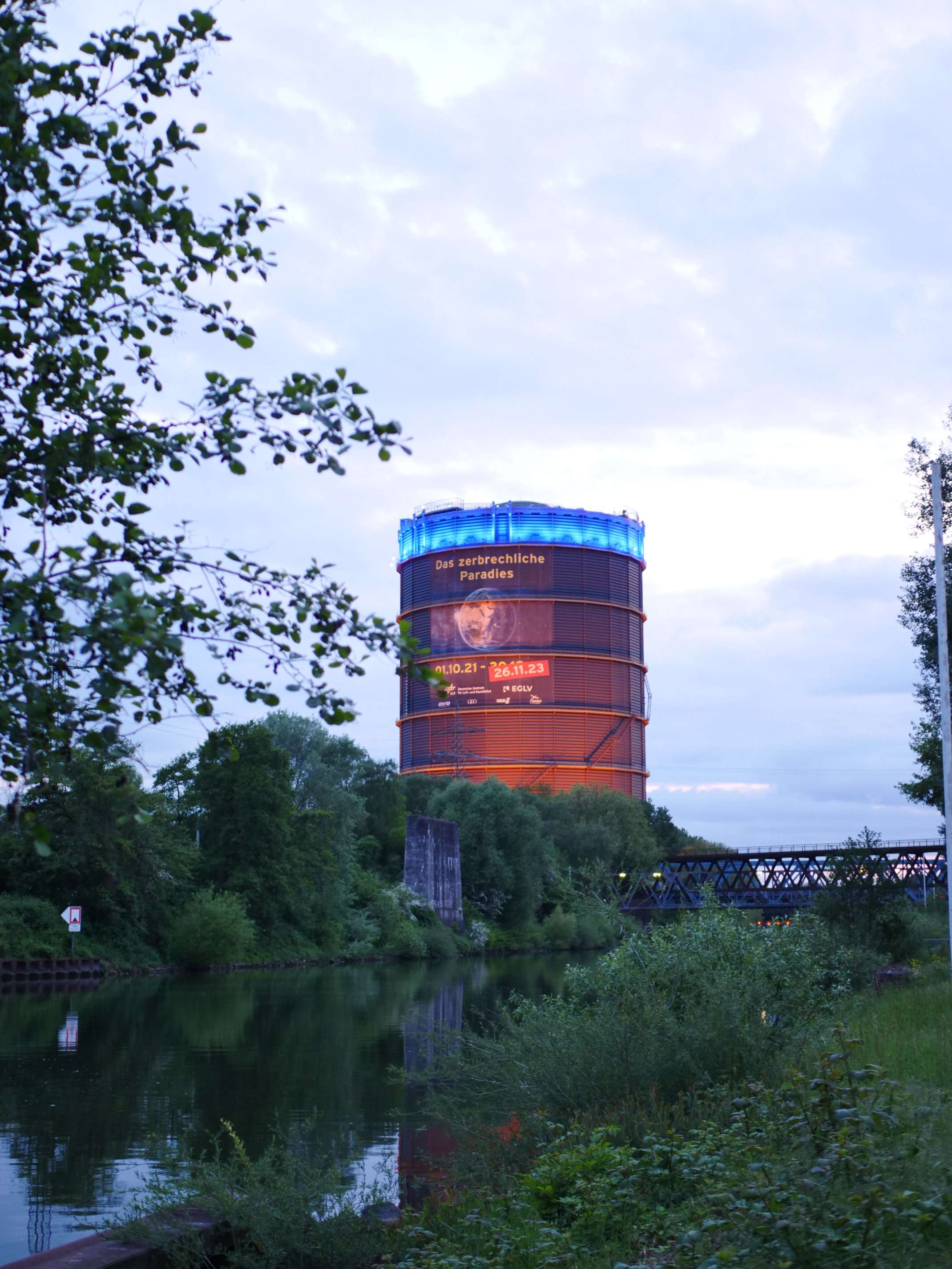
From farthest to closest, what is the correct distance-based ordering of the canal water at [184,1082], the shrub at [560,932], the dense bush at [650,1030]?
1. the shrub at [560,932]
2. the canal water at [184,1082]
3. the dense bush at [650,1030]

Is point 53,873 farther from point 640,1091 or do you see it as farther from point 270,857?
point 640,1091

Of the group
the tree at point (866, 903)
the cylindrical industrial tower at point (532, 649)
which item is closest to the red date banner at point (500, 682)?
the cylindrical industrial tower at point (532, 649)

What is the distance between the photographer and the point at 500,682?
106 meters

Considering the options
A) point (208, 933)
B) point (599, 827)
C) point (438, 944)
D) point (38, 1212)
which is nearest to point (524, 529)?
point (599, 827)

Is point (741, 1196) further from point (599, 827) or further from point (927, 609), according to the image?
point (599, 827)

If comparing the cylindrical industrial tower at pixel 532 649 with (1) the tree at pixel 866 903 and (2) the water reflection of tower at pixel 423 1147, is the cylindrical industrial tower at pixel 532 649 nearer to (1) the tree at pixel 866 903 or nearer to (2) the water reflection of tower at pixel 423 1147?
(1) the tree at pixel 866 903

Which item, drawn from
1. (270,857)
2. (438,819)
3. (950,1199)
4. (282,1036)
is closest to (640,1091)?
(950,1199)

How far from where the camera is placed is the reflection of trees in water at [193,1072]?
566 inches

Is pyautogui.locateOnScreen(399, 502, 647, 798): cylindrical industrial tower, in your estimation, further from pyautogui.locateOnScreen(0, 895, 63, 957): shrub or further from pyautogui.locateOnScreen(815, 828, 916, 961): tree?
pyautogui.locateOnScreen(815, 828, 916, 961): tree

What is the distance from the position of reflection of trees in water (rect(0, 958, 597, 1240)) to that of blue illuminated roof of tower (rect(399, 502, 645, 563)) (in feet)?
232

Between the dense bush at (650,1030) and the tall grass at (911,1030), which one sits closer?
the dense bush at (650,1030)

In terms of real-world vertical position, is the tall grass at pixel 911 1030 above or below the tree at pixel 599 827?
below

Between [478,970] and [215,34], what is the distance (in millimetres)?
51058

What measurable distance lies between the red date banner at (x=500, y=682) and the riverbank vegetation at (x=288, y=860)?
11860mm
